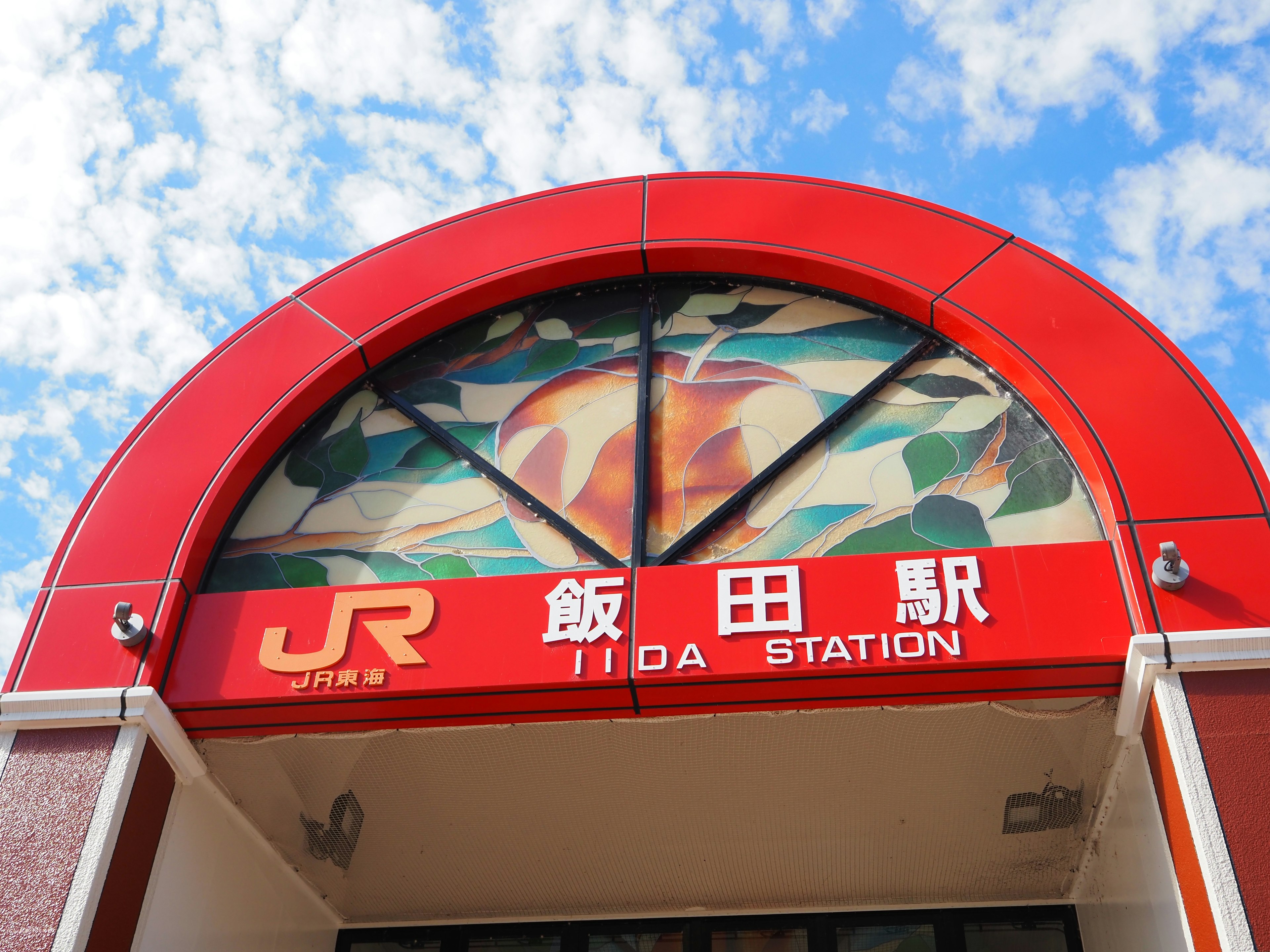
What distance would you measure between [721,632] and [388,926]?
142 inches

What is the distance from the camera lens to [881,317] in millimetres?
6535

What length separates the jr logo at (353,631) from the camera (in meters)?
5.39

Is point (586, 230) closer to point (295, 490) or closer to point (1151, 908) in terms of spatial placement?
point (295, 490)

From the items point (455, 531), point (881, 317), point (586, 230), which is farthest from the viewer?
point (586, 230)

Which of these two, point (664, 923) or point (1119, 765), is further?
point (664, 923)

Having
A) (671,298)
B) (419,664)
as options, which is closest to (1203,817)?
(419,664)

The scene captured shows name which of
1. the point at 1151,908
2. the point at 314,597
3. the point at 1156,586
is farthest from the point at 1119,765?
the point at 314,597

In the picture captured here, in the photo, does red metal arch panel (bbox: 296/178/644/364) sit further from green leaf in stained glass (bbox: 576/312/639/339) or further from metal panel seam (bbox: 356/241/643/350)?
green leaf in stained glass (bbox: 576/312/639/339)

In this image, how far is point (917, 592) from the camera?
5172mm

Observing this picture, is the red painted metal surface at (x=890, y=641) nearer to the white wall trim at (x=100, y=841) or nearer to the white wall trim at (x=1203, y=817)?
the white wall trim at (x=1203, y=817)

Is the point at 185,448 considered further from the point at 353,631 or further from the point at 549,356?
the point at 549,356

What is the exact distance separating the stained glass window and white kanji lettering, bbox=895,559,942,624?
0.94 feet

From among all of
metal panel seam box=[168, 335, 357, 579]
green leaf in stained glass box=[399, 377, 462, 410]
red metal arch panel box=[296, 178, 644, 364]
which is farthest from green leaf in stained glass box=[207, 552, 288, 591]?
red metal arch panel box=[296, 178, 644, 364]

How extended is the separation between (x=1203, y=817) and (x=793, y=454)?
252cm
